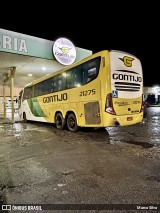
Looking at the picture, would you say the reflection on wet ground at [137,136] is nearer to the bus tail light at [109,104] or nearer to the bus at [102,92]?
the bus at [102,92]

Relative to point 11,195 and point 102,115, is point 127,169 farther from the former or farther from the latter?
point 102,115

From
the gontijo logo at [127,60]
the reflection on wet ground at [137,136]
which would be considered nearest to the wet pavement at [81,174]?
the reflection on wet ground at [137,136]

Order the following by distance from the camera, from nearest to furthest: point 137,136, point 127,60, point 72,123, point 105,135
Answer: point 127,60, point 137,136, point 105,135, point 72,123

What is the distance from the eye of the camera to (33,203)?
9.55 ft

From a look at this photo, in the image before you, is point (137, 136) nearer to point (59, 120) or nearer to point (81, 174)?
point (59, 120)

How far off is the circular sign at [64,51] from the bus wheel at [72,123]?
4429 mm

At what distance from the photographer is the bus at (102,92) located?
23.9 ft

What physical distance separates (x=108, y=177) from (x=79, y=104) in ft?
16.8

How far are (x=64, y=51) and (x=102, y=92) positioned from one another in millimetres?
6208

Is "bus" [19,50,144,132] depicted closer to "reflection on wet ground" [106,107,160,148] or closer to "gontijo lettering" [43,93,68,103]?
"gontijo lettering" [43,93,68,103]

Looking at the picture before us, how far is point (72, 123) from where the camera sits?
953 centimetres

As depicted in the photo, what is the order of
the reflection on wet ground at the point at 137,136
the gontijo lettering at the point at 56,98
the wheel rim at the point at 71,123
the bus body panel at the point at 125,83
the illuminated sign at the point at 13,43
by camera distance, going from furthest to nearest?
the illuminated sign at the point at 13,43 → the gontijo lettering at the point at 56,98 → the wheel rim at the point at 71,123 → the bus body panel at the point at 125,83 → the reflection on wet ground at the point at 137,136

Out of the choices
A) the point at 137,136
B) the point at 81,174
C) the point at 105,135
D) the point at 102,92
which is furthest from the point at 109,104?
the point at 81,174

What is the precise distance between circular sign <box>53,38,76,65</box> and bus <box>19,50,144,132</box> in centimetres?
232
